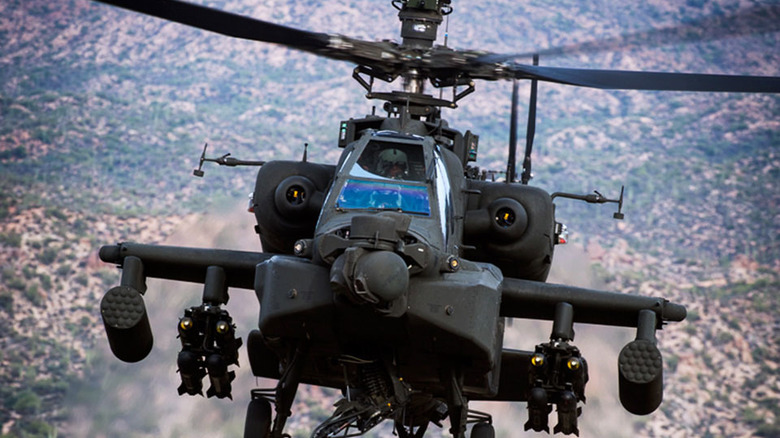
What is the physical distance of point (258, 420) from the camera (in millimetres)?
13586

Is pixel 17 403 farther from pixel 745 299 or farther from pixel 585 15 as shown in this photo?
pixel 585 15

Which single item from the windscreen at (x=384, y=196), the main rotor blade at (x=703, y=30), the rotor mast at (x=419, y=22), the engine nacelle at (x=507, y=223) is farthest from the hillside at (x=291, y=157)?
the main rotor blade at (x=703, y=30)

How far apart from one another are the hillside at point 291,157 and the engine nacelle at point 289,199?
12.2 m

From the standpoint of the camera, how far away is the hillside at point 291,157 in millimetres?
30984

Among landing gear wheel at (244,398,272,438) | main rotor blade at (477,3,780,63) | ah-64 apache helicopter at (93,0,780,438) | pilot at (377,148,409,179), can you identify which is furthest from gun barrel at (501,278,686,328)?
landing gear wheel at (244,398,272,438)

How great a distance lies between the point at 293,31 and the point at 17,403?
20.4 m

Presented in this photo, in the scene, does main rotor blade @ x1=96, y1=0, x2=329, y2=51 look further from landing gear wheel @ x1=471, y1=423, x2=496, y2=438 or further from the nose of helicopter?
landing gear wheel @ x1=471, y1=423, x2=496, y2=438

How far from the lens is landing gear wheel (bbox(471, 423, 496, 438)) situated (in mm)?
13828

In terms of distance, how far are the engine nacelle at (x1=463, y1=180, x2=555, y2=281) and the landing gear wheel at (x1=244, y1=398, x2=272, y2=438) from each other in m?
2.62

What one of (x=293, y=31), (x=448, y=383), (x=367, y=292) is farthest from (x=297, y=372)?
(x=293, y=31)

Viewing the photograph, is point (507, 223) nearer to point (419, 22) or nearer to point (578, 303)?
point (578, 303)

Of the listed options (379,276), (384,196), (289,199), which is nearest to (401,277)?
(379,276)

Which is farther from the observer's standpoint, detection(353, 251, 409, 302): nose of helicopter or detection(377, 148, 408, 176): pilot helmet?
detection(377, 148, 408, 176): pilot helmet

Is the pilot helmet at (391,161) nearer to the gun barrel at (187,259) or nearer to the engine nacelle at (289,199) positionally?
the engine nacelle at (289,199)
